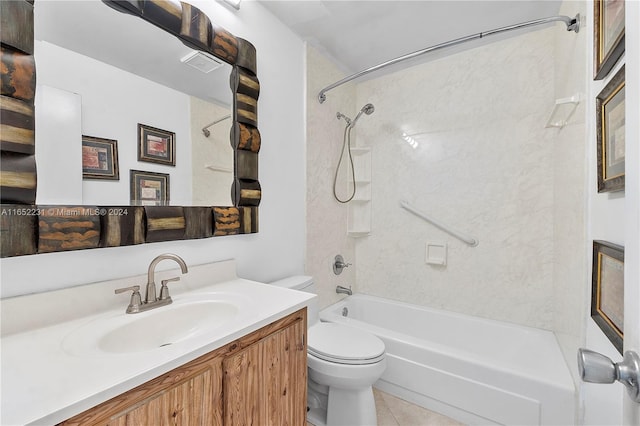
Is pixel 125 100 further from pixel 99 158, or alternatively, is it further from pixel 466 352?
pixel 466 352

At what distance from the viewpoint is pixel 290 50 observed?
6.11 ft

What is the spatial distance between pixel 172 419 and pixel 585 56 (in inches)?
78.1

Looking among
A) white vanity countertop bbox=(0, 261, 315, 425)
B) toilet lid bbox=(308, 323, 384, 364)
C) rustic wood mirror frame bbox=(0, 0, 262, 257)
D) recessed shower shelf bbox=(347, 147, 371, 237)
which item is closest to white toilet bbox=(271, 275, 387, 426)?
toilet lid bbox=(308, 323, 384, 364)

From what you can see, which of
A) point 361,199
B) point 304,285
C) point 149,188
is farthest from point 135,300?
point 361,199

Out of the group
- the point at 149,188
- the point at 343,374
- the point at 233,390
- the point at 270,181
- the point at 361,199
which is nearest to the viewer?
the point at 233,390

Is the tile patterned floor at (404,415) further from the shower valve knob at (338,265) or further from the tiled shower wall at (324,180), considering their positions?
the shower valve knob at (338,265)

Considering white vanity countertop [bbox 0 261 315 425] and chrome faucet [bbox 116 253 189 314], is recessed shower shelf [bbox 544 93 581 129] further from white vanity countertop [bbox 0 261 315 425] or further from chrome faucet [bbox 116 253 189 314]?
chrome faucet [bbox 116 253 189 314]

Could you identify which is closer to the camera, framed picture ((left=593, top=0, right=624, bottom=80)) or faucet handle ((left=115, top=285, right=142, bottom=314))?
framed picture ((left=593, top=0, right=624, bottom=80))

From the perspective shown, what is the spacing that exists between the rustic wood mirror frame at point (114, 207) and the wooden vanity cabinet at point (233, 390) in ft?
1.85

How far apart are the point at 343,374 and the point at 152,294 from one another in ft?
3.14

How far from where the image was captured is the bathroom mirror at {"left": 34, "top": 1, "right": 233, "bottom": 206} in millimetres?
900

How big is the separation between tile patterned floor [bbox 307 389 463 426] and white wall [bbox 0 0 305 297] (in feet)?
3.19

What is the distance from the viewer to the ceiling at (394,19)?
5.42 ft

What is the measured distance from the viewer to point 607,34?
2.55 ft
